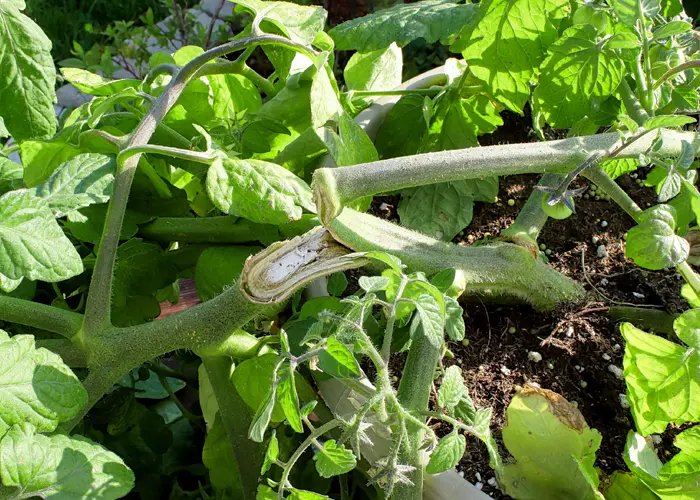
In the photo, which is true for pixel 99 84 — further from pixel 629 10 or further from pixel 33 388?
pixel 629 10

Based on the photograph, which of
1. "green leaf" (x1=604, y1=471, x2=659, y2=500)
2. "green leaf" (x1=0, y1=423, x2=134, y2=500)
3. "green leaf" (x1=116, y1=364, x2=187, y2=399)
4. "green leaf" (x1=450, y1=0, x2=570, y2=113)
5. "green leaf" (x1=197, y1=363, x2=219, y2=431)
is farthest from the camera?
"green leaf" (x1=116, y1=364, x2=187, y2=399)

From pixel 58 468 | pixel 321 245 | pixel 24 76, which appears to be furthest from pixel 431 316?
pixel 24 76

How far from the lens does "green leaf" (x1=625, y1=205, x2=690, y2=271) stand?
1.75ft

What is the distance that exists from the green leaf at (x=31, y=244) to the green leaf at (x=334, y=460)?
20cm

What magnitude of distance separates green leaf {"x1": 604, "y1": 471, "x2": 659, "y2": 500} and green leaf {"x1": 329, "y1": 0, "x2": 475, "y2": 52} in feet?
1.35

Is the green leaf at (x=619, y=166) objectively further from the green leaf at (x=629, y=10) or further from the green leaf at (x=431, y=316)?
the green leaf at (x=431, y=316)

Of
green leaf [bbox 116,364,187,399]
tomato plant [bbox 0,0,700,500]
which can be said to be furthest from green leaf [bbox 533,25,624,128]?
green leaf [bbox 116,364,187,399]

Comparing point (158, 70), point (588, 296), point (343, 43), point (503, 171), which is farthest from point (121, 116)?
point (588, 296)

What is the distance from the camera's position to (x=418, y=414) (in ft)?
1.79

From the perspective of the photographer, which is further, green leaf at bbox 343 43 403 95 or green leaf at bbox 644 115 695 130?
green leaf at bbox 343 43 403 95

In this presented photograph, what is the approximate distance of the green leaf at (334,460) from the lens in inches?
18.1

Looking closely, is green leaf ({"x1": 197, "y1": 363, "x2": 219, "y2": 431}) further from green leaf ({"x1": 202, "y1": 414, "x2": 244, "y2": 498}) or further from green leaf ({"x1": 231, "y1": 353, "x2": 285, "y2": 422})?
green leaf ({"x1": 231, "y1": 353, "x2": 285, "y2": 422})

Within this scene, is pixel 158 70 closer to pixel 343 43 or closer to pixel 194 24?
pixel 343 43

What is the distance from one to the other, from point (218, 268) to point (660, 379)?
15.6 inches
